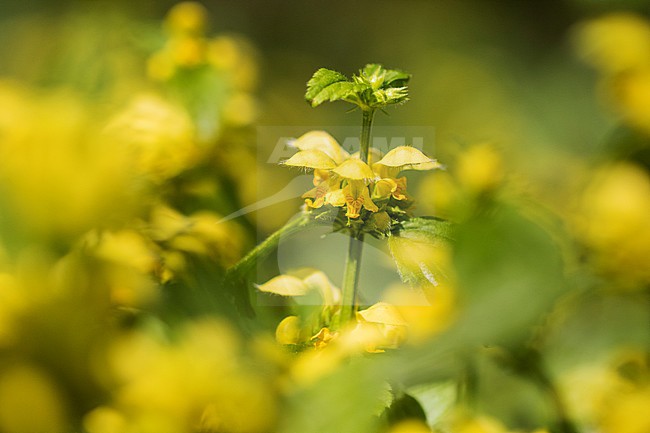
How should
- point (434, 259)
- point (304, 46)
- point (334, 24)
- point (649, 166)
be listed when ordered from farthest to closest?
point (334, 24)
point (304, 46)
point (649, 166)
point (434, 259)

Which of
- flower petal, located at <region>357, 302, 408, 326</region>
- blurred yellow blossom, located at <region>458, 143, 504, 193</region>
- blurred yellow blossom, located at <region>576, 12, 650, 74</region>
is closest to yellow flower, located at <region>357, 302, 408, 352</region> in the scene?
flower petal, located at <region>357, 302, 408, 326</region>

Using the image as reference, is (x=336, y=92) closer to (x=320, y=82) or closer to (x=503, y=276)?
(x=320, y=82)

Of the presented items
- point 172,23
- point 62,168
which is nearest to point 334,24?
point 172,23

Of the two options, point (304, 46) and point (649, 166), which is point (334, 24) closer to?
point (304, 46)

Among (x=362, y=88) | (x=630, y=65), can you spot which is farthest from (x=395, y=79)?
(x=630, y=65)

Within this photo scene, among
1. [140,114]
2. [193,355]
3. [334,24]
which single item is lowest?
[193,355]

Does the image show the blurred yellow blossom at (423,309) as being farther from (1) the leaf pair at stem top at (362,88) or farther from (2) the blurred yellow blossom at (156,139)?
(2) the blurred yellow blossom at (156,139)
